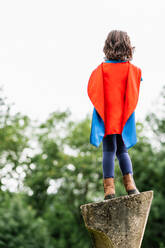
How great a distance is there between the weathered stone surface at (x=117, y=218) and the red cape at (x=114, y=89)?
0.90 m

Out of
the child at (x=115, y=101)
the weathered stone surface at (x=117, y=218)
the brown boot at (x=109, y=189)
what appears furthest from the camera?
the child at (x=115, y=101)

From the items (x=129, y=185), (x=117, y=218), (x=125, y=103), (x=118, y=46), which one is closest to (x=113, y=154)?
(x=129, y=185)

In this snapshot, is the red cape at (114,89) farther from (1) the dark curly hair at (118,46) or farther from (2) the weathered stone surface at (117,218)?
(2) the weathered stone surface at (117,218)

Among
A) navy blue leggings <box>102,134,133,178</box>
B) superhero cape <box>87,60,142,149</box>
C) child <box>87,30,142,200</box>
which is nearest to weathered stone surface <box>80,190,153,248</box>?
child <box>87,30,142,200</box>

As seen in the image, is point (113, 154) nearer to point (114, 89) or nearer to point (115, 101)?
point (115, 101)

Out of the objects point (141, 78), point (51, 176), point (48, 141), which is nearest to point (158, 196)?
point (51, 176)

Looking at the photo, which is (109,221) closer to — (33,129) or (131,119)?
(131,119)

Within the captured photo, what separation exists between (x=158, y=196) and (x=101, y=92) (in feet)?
54.9

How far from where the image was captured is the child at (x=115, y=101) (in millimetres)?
4352

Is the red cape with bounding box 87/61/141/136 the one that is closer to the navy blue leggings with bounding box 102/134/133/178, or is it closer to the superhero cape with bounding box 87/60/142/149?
the superhero cape with bounding box 87/60/142/149

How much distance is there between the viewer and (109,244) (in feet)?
13.5

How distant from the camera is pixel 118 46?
4.36 m

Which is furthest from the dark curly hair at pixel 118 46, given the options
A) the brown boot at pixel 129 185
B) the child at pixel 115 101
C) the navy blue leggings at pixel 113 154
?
the brown boot at pixel 129 185

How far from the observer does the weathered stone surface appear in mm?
4059
